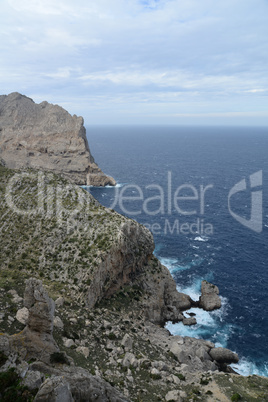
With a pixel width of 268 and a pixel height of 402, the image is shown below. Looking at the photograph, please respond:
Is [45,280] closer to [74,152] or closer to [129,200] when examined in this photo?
[129,200]

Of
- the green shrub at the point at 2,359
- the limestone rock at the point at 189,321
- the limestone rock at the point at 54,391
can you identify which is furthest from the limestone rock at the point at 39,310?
the limestone rock at the point at 189,321

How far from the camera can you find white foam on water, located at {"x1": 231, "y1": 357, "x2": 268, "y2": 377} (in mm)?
52747

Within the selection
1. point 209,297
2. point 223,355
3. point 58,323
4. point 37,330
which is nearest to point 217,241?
point 209,297

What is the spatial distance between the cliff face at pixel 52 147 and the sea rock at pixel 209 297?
11173 cm

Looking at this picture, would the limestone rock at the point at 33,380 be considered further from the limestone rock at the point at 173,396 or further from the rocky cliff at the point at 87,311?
the limestone rock at the point at 173,396

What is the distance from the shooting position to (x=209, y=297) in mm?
71125

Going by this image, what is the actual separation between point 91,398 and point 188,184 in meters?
162

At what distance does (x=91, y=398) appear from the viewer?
72.4 feet

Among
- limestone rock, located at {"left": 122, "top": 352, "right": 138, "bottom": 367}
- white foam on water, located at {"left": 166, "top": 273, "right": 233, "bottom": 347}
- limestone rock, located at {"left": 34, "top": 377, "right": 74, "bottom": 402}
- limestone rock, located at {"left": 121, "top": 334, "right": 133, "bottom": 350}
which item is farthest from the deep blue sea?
limestone rock, located at {"left": 34, "top": 377, "right": 74, "bottom": 402}

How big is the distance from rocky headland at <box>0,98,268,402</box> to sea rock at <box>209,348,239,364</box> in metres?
0.21

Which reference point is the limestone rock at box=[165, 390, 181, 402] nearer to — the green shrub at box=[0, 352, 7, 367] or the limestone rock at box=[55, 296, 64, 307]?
the limestone rock at box=[55, 296, 64, 307]

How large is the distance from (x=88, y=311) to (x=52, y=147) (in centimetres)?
15623

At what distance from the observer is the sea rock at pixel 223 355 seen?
53.7 metres

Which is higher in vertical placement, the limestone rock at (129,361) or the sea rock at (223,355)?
the limestone rock at (129,361)
